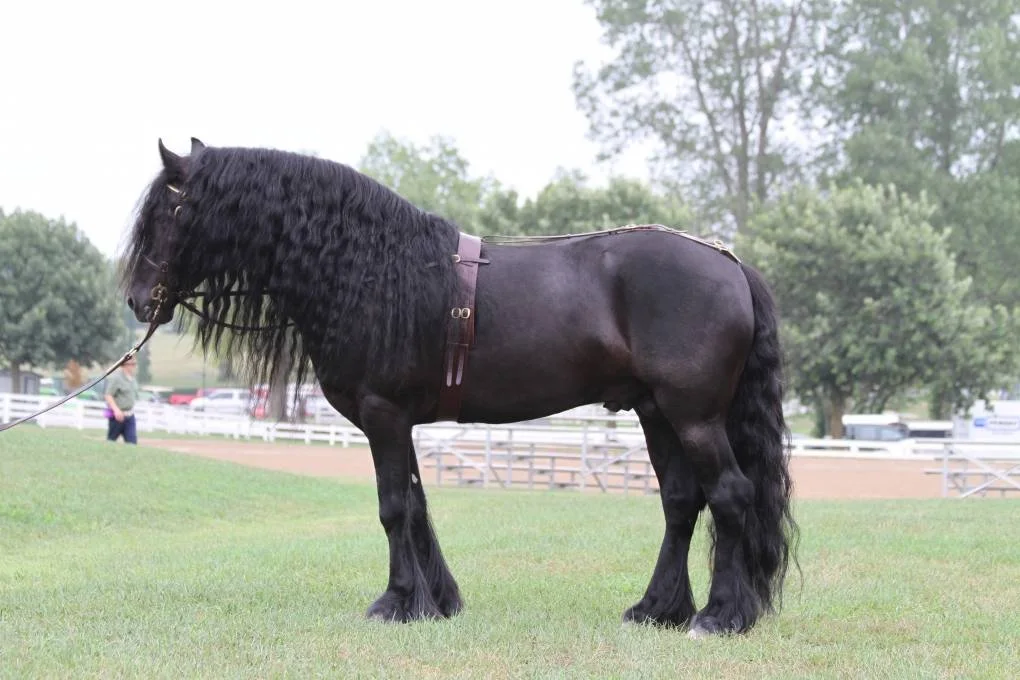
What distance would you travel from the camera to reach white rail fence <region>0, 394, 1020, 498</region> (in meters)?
20.8

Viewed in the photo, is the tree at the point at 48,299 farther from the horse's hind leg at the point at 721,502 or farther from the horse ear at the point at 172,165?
the horse's hind leg at the point at 721,502

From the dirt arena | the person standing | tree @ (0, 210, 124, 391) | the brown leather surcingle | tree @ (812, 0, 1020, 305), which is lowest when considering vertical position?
the dirt arena

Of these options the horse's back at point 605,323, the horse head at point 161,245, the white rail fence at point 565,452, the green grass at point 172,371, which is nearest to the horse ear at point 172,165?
the horse head at point 161,245

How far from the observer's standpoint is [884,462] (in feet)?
94.6

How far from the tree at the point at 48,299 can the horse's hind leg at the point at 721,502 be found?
41556mm

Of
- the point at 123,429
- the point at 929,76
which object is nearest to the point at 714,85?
the point at 929,76

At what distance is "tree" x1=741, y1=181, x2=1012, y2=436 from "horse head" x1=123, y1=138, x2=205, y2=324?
3000cm

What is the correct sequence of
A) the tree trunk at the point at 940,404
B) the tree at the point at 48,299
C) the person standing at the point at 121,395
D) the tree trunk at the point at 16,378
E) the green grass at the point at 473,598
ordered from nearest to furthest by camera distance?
the green grass at the point at 473,598
the person standing at the point at 121,395
the tree trunk at the point at 940,404
the tree at the point at 48,299
the tree trunk at the point at 16,378

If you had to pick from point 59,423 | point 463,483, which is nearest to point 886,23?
point 463,483

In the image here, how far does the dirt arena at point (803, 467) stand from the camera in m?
22.3

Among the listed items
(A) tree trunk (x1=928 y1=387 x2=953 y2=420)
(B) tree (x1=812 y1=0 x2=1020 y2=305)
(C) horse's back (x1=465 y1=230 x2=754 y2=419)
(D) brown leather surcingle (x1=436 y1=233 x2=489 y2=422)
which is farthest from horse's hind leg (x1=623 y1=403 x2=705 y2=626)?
(B) tree (x1=812 y1=0 x2=1020 y2=305)

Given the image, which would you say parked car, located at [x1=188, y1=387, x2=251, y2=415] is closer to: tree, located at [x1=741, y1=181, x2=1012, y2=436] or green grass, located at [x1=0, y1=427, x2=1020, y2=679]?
tree, located at [x1=741, y1=181, x2=1012, y2=436]

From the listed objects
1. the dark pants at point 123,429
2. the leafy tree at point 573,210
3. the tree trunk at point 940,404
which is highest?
the leafy tree at point 573,210

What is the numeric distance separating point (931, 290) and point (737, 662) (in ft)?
102
